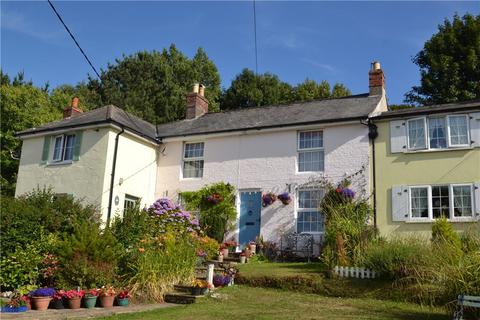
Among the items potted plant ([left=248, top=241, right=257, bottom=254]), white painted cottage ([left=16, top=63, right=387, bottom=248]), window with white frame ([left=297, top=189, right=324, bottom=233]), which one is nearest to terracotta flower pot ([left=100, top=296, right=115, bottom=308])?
white painted cottage ([left=16, top=63, right=387, bottom=248])

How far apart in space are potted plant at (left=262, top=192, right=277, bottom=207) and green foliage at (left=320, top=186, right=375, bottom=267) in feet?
7.96

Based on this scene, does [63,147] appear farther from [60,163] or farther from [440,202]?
[440,202]

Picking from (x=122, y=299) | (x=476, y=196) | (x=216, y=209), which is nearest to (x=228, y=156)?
(x=216, y=209)

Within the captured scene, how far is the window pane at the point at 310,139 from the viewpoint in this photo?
18000 mm

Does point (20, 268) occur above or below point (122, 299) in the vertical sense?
above

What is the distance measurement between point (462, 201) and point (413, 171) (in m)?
1.85

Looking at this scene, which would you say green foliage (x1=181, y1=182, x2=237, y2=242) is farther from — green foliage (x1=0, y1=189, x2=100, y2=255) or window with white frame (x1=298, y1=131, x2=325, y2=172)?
green foliage (x1=0, y1=189, x2=100, y2=255)

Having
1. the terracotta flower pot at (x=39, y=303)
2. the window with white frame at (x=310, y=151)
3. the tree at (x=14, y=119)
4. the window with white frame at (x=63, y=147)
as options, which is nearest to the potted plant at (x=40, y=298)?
the terracotta flower pot at (x=39, y=303)

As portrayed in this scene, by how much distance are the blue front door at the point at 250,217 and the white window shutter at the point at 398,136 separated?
5.55 meters

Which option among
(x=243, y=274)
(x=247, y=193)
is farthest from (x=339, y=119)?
(x=243, y=274)

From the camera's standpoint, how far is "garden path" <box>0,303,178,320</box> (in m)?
8.30

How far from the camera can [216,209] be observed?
61.2 ft

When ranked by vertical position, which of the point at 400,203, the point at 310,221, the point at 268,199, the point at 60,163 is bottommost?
the point at 310,221

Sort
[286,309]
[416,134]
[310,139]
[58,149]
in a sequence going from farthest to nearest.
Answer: [58,149] < [310,139] < [416,134] < [286,309]
